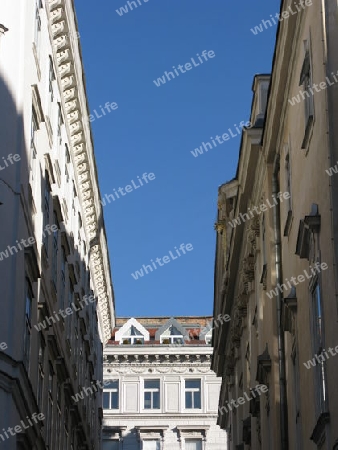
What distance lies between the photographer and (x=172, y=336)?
7481 cm

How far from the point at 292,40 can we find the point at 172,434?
48106mm

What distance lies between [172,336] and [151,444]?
327 inches

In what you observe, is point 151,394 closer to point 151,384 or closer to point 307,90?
point 151,384

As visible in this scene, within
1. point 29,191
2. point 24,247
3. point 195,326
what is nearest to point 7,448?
point 24,247

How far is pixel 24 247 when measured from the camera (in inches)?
991

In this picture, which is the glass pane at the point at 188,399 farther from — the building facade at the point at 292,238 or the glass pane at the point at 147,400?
the building facade at the point at 292,238

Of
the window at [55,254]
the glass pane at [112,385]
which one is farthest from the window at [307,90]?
the glass pane at [112,385]

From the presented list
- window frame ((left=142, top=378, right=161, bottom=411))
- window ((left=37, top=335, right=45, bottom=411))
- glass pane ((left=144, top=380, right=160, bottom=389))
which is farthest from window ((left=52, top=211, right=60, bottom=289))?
glass pane ((left=144, top=380, right=160, bottom=389))

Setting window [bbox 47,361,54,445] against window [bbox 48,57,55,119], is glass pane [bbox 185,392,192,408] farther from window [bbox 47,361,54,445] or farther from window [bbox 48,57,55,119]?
window [bbox 48,57,55,119]

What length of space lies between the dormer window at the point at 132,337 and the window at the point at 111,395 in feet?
11.0

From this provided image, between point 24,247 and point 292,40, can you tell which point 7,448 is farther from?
point 292,40

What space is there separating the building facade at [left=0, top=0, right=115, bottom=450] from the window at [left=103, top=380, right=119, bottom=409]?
70.5ft

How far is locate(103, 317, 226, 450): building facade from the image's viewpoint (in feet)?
228

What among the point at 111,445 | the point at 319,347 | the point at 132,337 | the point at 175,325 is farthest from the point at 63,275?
the point at 175,325
